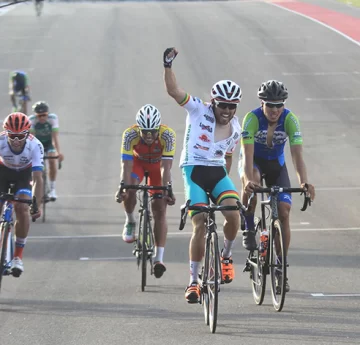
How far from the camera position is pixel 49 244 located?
47.1ft

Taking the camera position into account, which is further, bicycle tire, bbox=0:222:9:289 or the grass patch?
the grass patch

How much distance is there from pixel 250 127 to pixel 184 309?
2.00 m

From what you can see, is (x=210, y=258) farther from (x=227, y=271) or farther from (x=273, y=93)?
(x=273, y=93)

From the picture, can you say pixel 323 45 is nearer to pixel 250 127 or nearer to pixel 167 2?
pixel 167 2

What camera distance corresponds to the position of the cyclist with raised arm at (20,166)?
10328 mm

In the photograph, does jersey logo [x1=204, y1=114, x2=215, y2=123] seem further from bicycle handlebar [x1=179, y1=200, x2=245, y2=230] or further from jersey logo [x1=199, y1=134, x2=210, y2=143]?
bicycle handlebar [x1=179, y1=200, x2=245, y2=230]

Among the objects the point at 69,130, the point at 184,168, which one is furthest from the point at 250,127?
the point at 69,130

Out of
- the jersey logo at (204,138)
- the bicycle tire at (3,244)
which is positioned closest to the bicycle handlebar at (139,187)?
the bicycle tire at (3,244)

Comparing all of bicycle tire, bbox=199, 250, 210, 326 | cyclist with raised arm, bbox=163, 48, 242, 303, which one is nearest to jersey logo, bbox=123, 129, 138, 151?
cyclist with raised arm, bbox=163, 48, 242, 303

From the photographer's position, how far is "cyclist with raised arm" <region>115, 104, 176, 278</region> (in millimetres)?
10766

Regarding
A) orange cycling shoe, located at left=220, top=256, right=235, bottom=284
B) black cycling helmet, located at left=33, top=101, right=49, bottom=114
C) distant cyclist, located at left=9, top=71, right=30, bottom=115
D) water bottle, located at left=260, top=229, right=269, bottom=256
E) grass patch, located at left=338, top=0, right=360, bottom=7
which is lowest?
orange cycling shoe, located at left=220, top=256, right=235, bottom=284

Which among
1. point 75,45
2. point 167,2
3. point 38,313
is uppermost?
point 167,2

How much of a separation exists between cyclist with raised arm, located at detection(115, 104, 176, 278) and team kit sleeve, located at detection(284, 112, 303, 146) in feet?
5.79

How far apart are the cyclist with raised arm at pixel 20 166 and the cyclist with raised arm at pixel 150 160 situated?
983 mm
